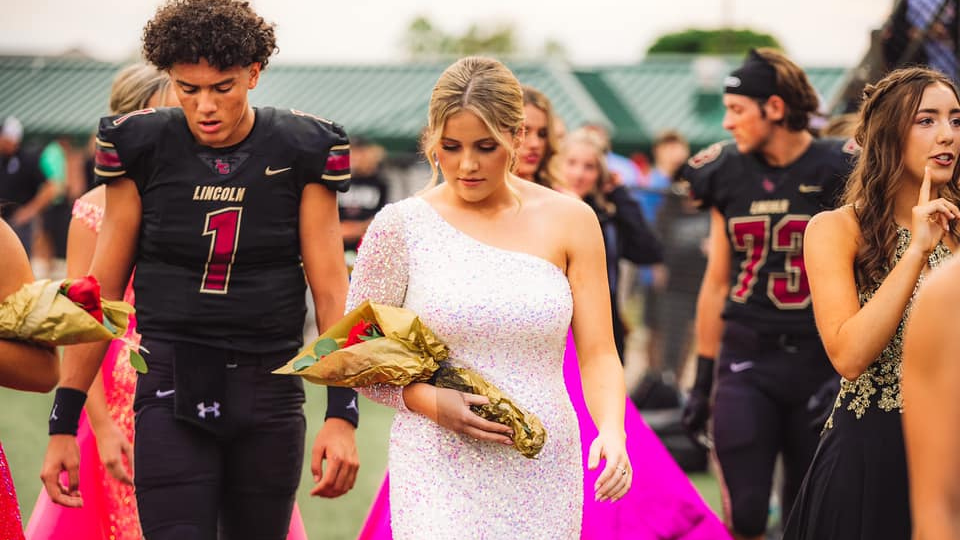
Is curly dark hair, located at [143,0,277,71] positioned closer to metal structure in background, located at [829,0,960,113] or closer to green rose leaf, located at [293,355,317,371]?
green rose leaf, located at [293,355,317,371]

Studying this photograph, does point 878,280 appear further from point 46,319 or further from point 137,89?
point 137,89

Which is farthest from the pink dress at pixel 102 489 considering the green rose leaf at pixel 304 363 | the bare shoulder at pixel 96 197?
the green rose leaf at pixel 304 363

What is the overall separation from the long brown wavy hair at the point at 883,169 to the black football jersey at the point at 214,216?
1.71m

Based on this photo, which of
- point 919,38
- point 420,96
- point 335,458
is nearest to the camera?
point 335,458

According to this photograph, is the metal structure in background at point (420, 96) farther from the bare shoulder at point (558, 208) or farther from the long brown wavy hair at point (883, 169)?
the bare shoulder at point (558, 208)

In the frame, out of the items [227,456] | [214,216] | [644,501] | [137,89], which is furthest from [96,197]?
[644,501]

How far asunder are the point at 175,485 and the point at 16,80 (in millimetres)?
38337

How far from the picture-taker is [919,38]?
722 centimetres

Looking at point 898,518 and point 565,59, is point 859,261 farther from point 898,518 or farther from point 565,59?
point 565,59

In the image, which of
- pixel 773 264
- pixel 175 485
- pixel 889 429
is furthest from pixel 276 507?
pixel 773 264

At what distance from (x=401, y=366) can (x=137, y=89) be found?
7.54 ft

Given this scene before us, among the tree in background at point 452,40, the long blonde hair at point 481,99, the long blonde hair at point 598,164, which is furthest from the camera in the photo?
the tree in background at point 452,40

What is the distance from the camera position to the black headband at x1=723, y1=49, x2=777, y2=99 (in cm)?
639

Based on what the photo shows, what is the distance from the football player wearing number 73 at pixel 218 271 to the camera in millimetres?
4301
